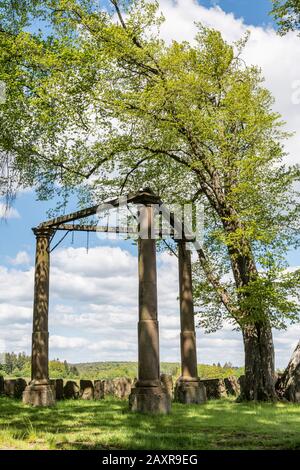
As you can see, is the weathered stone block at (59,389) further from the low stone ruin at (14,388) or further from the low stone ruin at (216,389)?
the low stone ruin at (216,389)

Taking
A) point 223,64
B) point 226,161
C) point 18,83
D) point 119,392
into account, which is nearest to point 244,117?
point 226,161

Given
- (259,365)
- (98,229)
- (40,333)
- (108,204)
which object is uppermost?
(108,204)

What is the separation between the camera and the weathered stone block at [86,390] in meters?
19.8

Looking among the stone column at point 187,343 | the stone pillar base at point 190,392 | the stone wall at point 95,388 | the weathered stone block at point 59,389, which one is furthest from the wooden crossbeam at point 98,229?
the weathered stone block at point 59,389

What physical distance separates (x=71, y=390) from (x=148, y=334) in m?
8.29

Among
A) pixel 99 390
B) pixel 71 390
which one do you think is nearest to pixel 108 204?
pixel 71 390

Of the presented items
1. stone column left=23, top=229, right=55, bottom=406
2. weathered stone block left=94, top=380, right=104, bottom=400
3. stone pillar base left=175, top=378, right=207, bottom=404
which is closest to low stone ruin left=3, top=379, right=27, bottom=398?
weathered stone block left=94, top=380, right=104, bottom=400

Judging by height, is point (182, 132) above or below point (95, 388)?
above

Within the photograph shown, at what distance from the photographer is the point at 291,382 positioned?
1686cm

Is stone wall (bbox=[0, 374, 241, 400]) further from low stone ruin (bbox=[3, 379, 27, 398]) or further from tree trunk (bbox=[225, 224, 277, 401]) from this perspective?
tree trunk (bbox=[225, 224, 277, 401])

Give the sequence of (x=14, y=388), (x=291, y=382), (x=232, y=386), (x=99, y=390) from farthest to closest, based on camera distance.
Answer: (x=232, y=386)
(x=99, y=390)
(x=14, y=388)
(x=291, y=382)

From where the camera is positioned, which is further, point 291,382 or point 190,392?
point 291,382

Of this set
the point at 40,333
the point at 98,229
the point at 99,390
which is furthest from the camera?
the point at 99,390

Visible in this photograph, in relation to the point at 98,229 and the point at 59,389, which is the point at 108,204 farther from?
the point at 59,389
